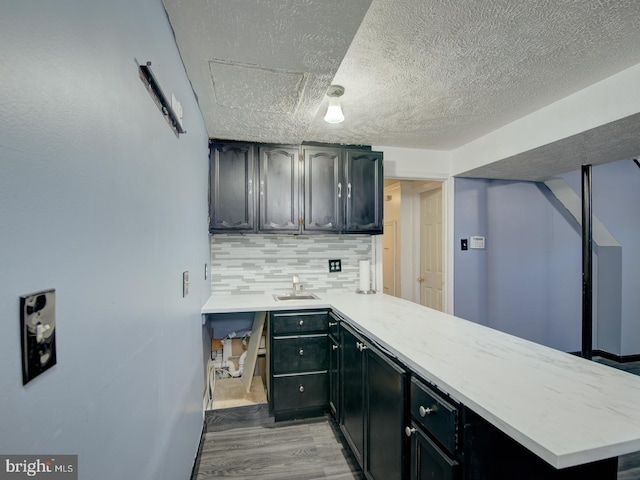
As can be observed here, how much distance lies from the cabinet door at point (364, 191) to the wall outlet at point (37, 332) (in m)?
2.44

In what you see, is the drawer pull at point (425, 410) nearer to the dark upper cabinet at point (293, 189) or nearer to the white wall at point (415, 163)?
the dark upper cabinet at point (293, 189)

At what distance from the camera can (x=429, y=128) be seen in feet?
8.66

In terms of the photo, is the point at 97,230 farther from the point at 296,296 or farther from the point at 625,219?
the point at 625,219

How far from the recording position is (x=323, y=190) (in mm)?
2752

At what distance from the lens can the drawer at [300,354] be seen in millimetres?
2314

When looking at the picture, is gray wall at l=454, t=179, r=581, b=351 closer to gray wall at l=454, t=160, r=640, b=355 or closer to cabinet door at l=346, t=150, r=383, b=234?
gray wall at l=454, t=160, r=640, b=355

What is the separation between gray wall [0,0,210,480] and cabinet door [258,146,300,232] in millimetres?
1394

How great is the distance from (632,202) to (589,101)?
2.86 meters

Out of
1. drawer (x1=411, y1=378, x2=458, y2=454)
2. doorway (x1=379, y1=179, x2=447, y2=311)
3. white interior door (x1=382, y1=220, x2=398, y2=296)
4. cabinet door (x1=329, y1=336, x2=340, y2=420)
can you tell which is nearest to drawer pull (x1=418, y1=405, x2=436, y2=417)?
drawer (x1=411, y1=378, x2=458, y2=454)

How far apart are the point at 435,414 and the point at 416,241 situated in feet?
11.1

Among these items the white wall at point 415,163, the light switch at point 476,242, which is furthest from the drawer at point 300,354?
the light switch at point 476,242

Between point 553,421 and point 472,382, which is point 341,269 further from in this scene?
point 553,421

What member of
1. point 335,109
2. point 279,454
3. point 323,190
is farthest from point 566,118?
point 279,454

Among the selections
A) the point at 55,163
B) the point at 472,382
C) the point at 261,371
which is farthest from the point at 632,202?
the point at 55,163
